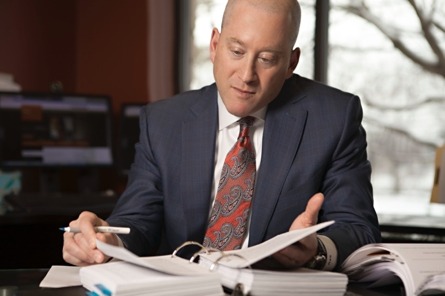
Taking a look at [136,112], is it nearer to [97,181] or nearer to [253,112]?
[97,181]

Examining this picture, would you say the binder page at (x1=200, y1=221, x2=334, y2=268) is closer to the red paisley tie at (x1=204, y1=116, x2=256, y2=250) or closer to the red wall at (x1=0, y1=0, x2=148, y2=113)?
the red paisley tie at (x1=204, y1=116, x2=256, y2=250)

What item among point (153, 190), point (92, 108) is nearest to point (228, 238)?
point (153, 190)

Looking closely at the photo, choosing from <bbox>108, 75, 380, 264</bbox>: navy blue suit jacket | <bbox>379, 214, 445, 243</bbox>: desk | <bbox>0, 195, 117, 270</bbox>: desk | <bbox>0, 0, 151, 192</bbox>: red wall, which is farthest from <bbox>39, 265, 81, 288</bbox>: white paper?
<bbox>0, 0, 151, 192</bbox>: red wall

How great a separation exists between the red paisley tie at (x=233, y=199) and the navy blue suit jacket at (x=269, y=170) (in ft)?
0.08

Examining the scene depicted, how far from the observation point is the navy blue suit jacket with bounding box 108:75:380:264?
2.04 meters

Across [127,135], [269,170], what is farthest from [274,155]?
[127,135]

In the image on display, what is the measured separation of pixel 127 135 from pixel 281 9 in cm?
324

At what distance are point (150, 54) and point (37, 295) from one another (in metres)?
4.15

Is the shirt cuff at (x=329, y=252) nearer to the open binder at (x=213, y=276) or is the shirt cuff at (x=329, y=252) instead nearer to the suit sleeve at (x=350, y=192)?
the suit sleeve at (x=350, y=192)

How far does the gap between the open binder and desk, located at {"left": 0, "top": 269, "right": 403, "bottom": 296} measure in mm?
57

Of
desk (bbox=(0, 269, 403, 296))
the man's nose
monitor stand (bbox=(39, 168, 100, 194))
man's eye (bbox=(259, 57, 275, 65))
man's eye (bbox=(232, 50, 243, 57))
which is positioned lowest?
monitor stand (bbox=(39, 168, 100, 194))

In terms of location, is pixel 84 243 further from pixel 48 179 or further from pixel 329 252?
pixel 48 179

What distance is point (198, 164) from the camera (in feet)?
6.95

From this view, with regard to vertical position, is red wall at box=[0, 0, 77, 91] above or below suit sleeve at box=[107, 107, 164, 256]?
above
